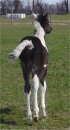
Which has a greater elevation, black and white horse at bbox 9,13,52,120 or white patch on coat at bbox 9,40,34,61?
white patch on coat at bbox 9,40,34,61

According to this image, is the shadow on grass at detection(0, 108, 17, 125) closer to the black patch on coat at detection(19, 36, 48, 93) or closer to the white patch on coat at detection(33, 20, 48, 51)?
the black patch on coat at detection(19, 36, 48, 93)

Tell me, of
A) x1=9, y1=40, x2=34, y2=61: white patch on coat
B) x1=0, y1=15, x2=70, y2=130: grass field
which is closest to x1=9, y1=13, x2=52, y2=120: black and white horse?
x1=9, y1=40, x2=34, y2=61: white patch on coat

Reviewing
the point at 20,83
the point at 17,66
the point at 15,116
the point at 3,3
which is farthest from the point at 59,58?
the point at 3,3

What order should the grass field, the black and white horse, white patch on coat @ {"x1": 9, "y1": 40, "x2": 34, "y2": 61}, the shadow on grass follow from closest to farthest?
white patch on coat @ {"x1": 9, "y1": 40, "x2": 34, "y2": 61} < the black and white horse < the grass field < the shadow on grass

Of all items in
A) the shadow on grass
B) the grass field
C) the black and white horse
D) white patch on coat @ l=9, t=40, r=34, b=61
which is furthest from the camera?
the shadow on grass

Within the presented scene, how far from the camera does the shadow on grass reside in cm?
721

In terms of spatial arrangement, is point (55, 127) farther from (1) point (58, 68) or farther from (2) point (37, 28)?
(1) point (58, 68)

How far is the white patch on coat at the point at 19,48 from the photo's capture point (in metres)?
6.44

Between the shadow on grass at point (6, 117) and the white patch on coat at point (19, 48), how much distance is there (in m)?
1.29

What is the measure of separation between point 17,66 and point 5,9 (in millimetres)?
80431

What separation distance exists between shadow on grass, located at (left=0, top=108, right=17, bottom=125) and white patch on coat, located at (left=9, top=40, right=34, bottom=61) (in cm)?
129

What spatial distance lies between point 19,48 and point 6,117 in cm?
148

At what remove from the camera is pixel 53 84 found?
36.0 feet

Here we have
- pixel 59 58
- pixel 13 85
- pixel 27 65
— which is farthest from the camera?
pixel 59 58
